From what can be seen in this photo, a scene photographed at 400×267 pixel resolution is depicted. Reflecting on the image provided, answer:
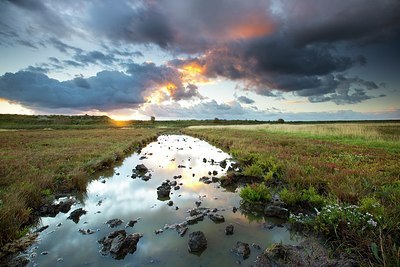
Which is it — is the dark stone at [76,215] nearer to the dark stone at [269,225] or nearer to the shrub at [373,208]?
the dark stone at [269,225]

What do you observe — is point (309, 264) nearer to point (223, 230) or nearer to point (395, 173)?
point (223, 230)

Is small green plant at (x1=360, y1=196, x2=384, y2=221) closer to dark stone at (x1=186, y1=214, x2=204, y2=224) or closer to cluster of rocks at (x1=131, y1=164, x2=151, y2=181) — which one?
dark stone at (x1=186, y1=214, x2=204, y2=224)

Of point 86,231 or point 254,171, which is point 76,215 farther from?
point 254,171

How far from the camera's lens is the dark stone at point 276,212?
790 cm

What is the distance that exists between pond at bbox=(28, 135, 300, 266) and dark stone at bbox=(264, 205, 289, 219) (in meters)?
0.30

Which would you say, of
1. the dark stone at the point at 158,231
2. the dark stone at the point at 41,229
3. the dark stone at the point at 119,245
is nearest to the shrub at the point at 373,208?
the dark stone at the point at 158,231

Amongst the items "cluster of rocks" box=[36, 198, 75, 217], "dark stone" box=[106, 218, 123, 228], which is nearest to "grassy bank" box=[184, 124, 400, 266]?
"dark stone" box=[106, 218, 123, 228]

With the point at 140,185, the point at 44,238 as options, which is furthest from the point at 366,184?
the point at 44,238

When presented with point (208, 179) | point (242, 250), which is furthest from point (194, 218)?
point (208, 179)

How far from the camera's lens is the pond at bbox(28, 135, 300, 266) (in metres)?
5.64

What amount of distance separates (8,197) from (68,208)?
1933 millimetres

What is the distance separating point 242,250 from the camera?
583 centimetres

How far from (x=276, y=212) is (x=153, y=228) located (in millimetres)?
4111

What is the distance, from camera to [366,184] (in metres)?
8.67
